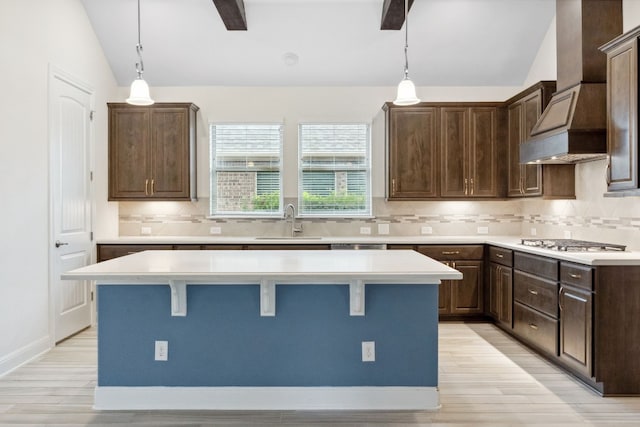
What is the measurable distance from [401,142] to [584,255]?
8.18ft

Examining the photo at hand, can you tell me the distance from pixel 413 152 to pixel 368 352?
2947 mm

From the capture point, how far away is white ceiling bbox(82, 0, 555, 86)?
468 centimetres

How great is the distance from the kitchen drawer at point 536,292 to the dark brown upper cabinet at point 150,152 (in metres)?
3.70

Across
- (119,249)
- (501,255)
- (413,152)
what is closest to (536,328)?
(501,255)

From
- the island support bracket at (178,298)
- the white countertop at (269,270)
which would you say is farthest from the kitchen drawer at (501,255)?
the island support bracket at (178,298)

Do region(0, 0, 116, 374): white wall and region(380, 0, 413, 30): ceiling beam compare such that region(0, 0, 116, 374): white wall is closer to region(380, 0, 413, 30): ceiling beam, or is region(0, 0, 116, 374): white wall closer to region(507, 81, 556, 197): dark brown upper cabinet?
region(380, 0, 413, 30): ceiling beam

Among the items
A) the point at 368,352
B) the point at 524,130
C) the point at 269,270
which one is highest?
the point at 524,130

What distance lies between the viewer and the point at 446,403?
2859 mm

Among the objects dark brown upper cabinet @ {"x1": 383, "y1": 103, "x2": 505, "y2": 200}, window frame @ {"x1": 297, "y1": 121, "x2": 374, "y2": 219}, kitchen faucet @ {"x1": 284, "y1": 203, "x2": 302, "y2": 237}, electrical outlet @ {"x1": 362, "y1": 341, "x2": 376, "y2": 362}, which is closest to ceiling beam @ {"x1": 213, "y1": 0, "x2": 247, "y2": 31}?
window frame @ {"x1": 297, "y1": 121, "x2": 374, "y2": 219}

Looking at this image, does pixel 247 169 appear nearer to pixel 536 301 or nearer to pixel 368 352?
pixel 368 352

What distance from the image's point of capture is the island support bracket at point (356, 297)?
8.86 ft

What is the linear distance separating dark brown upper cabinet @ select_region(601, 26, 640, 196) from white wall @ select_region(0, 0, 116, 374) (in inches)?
185

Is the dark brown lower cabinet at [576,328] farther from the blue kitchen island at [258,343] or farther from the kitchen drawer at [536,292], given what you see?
the blue kitchen island at [258,343]

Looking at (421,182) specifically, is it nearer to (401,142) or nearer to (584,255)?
(401,142)
